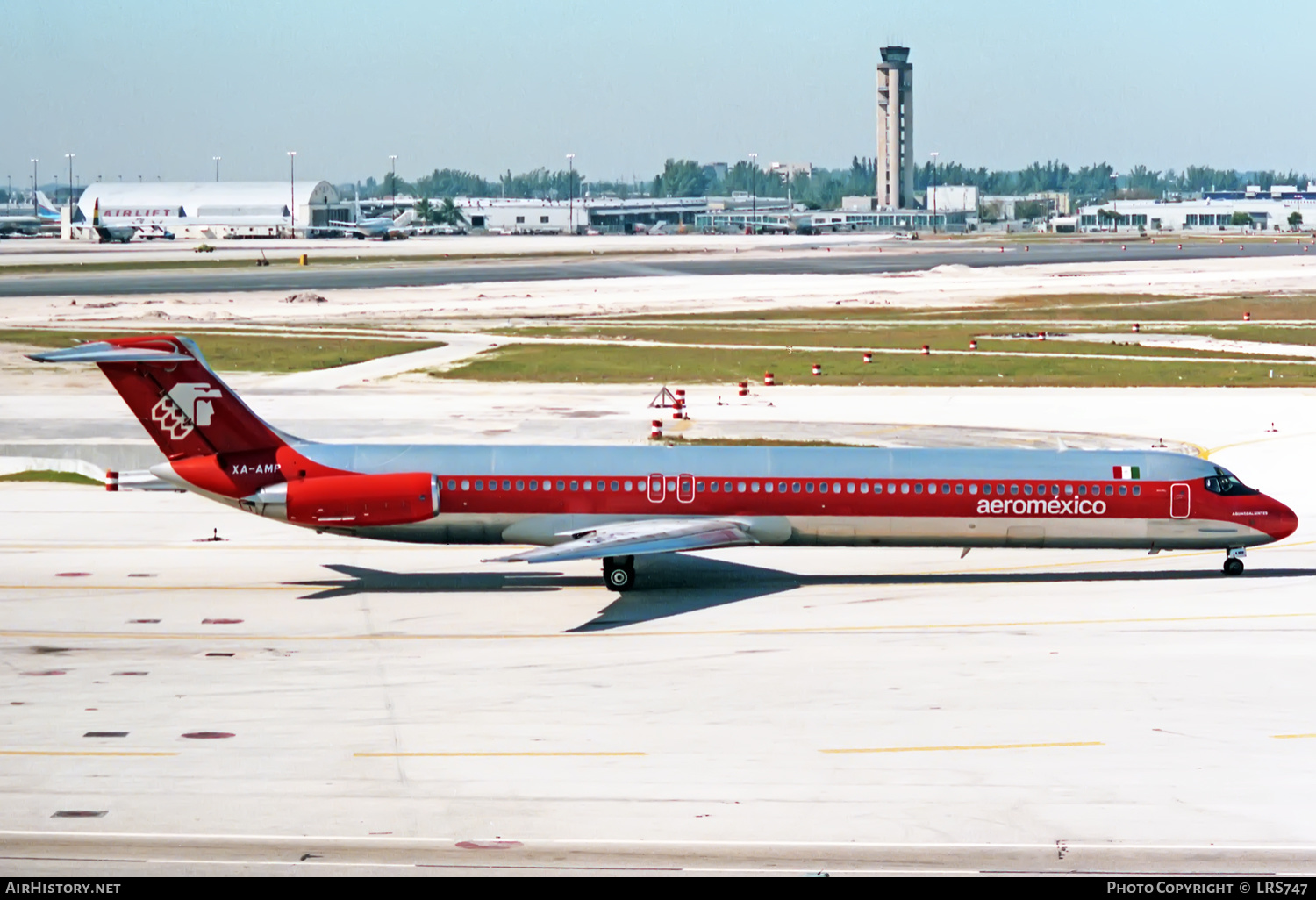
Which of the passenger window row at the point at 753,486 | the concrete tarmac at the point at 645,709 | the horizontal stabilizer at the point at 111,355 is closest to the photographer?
the concrete tarmac at the point at 645,709

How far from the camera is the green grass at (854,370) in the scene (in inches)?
2611

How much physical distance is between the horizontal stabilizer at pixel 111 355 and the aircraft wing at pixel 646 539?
26.6ft

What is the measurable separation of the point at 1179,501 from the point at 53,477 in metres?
31.1

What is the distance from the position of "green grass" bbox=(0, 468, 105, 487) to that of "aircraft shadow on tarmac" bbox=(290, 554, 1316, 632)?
1350cm

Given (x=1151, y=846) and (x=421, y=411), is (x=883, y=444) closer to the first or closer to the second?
(x=421, y=411)

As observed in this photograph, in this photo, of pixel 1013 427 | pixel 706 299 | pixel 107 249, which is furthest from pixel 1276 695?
pixel 107 249

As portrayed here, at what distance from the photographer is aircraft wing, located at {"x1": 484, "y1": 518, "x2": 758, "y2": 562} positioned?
30375 millimetres

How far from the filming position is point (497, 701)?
24.4 meters

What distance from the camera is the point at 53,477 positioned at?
148 ft

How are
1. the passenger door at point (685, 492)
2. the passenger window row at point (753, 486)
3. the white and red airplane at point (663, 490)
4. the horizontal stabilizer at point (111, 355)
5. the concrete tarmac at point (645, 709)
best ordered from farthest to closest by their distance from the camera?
the passenger door at point (685, 492) → the passenger window row at point (753, 486) → the white and red airplane at point (663, 490) → the horizontal stabilizer at point (111, 355) → the concrete tarmac at point (645, 709)

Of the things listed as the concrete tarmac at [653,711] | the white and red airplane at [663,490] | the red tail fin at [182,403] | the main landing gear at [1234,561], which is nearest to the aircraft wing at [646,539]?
the white and red airplane at [663,490]

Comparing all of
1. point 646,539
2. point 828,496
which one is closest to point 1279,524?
point 828,496

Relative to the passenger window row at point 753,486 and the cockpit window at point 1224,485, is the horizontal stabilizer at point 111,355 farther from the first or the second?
the cockpit window at point 1224,485
